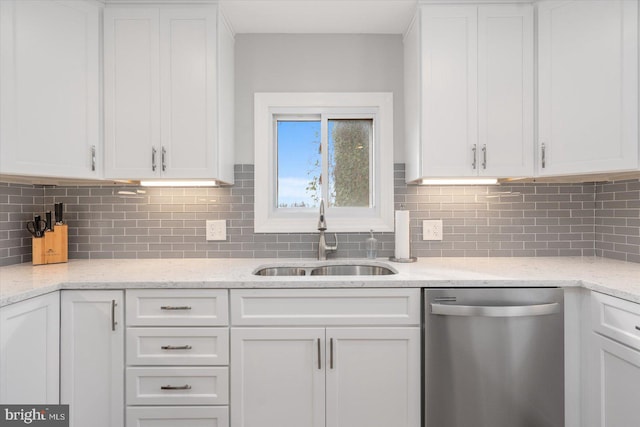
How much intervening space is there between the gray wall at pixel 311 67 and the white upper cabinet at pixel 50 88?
807mm

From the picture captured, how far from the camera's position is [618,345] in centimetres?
149

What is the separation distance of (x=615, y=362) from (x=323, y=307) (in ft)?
3.94

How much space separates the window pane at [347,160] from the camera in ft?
8.23

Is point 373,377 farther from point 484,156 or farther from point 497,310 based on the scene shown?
point 484,156

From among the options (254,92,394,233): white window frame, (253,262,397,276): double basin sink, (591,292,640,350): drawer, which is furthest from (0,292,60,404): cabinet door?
(591,292,640,350): drawer

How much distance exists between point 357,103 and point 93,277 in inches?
69.9

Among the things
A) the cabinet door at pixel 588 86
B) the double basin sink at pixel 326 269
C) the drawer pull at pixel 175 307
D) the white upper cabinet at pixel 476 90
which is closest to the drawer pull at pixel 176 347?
the drawer pull at pixel 175 307

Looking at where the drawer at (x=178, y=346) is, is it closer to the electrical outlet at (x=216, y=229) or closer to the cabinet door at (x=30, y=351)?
the cabinet door at (x=30, y=351)

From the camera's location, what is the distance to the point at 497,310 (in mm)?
1658

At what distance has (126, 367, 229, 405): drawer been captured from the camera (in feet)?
5.62

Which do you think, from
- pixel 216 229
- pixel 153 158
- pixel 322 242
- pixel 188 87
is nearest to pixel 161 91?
pixel 188 87

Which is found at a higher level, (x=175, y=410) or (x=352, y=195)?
(x=352, y=195)

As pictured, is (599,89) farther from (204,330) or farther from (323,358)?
(204,330)

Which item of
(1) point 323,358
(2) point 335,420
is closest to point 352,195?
(1) point 323,358
